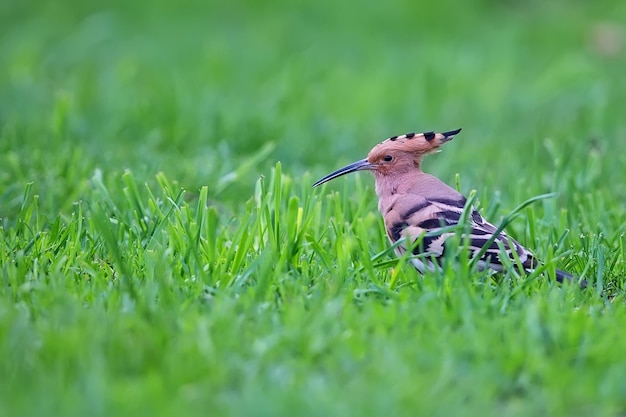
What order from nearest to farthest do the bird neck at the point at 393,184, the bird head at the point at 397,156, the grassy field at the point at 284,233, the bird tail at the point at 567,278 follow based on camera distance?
the grassy field at the point at 284,233
the bird tail at the point at 567,278
the bird neck at the point at 393,184
the bird head at the point at 397,156

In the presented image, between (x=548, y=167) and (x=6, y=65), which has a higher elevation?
(x=6, y=65)

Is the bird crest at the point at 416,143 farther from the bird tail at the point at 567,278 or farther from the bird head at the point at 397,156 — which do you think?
the bird tail at the point at 567,278

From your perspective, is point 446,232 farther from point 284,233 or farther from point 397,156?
point 397,156

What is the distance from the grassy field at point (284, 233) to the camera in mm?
2631

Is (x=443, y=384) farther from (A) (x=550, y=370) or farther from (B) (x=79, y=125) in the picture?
(B) (x=79, y=125)

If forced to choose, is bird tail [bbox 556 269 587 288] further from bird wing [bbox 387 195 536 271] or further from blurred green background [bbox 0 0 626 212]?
blurred green background [bbox 0 0 626 212]

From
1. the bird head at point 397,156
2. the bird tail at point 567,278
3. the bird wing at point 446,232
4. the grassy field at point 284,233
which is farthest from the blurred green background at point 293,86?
the bird tail at point 567,278

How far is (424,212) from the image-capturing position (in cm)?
375

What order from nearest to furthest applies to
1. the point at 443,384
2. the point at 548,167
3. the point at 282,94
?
the point at 443,384, the point at 548,167, the point at 282,94

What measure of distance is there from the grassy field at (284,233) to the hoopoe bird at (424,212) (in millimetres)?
97

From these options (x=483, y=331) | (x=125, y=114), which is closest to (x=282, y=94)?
(x=125, y=114)

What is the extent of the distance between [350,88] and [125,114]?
1933 millimetres

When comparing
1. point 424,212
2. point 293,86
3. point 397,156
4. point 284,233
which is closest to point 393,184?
point 397,156

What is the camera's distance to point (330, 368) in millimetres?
2738
